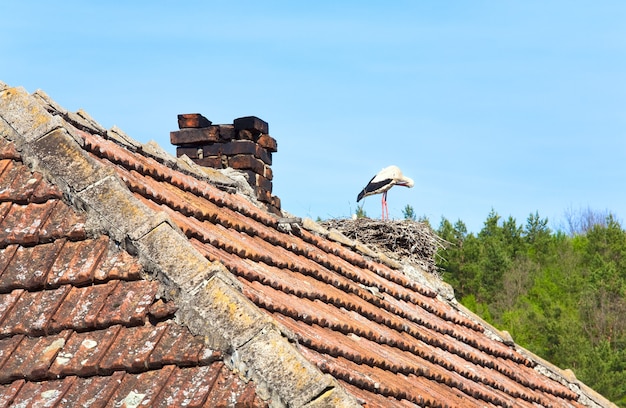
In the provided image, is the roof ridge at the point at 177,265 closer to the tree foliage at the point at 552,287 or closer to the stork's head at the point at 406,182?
the stork's head at the point at 406,182

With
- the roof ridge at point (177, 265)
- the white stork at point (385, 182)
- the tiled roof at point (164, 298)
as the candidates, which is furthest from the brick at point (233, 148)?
the white stork at point (385, 182)

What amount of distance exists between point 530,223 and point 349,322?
149ft

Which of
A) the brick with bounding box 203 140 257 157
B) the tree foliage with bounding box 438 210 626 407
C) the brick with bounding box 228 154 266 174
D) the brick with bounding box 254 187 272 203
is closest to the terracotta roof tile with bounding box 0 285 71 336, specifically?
the brick with bounding box 254 187 272 203

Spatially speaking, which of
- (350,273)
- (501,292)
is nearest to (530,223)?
(501,292)

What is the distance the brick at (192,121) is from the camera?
343 inches

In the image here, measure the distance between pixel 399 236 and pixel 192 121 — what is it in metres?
6.13

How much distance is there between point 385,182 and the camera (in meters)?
21.3

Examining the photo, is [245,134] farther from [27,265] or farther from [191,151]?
[27,265]

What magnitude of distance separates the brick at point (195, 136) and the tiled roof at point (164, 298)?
75.3 inches

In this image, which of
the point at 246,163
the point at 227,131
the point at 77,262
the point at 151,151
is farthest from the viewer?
the point at 227,131

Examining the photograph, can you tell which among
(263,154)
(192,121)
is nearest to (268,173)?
(263,154)

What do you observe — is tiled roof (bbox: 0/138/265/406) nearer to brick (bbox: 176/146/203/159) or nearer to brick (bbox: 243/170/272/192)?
brick (bbox: 243/170/272/192)

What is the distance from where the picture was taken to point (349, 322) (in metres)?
5.55

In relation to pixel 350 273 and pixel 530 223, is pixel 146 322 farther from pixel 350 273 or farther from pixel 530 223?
pixel 530 223
